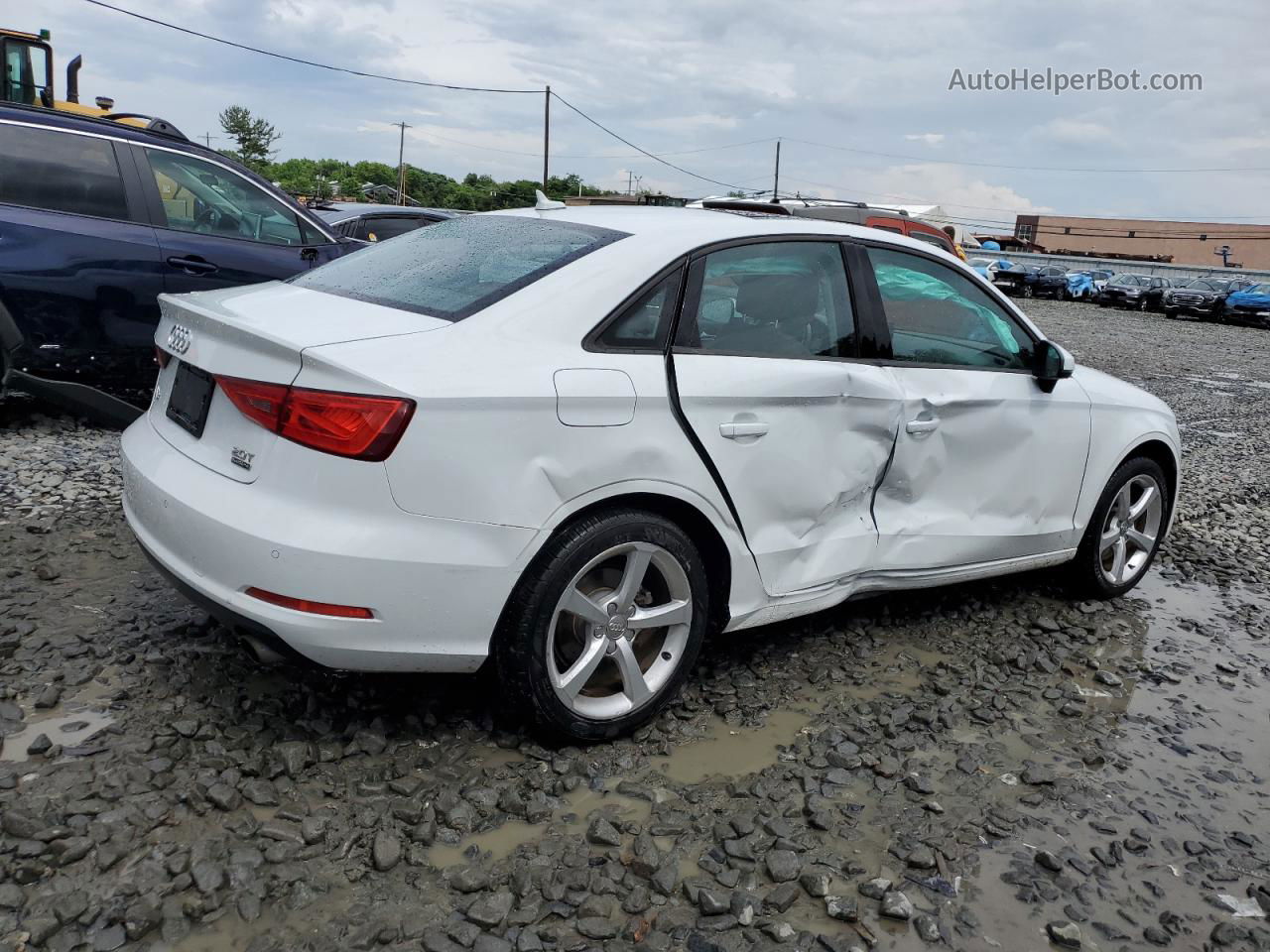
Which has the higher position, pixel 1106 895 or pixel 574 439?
pixel 574 439

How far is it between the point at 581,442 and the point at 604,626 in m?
0.58

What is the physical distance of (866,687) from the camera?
3.81m

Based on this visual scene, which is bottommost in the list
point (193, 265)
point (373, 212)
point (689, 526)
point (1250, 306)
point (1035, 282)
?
point (689, 526)

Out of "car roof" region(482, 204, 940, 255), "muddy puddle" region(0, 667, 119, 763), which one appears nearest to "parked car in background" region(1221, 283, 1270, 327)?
"car roof" region(482, 204, 940, 255)

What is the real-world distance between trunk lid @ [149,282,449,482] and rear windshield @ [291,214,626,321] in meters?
0.11

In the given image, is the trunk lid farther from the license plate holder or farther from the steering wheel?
the steering wheel

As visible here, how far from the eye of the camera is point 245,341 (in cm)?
284

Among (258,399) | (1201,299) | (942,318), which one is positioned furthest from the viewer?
(1201,299)

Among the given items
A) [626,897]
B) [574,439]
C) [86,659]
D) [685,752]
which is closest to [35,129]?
[86,659]

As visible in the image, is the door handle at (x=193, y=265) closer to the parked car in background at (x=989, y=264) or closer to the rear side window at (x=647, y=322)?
the rear side window at (x=647, y=322)

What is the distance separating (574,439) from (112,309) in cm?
428

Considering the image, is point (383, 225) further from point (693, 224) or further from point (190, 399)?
point (190, 399)

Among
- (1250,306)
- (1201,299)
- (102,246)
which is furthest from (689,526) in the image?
(1201,299)

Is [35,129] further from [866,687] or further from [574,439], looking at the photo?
[866,687]
